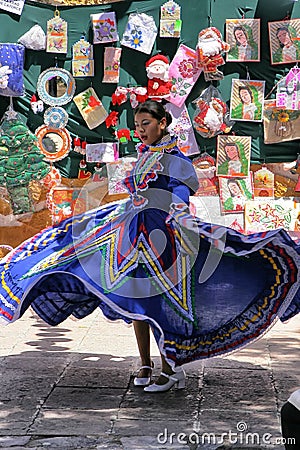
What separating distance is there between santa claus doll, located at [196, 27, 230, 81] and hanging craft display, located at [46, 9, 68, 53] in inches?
50.6

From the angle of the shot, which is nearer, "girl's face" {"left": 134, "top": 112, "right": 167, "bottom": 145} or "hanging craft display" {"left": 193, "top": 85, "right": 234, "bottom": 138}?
"girl's face" {"left": 134, "top": 112, "right": 167, "bottom": 145}

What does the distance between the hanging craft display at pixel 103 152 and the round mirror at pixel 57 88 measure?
1.71 feet

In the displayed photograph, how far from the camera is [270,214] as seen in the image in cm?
862

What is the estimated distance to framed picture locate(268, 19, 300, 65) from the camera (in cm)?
840

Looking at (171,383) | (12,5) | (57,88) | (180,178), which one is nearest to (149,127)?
(180,178)

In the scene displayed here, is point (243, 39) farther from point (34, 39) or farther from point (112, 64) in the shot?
point (34, 39)

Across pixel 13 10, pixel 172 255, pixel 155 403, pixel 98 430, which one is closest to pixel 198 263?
pixel 172 255

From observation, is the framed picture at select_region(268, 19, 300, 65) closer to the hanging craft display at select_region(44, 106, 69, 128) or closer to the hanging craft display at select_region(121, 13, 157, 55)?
the hanging craft display at select_region(121, 13, 157, 55)

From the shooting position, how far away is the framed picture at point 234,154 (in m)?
8.61

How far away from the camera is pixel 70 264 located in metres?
4.99

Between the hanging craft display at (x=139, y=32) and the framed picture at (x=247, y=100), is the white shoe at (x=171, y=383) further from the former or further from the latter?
the hanging craft display at (x=139, y=32)

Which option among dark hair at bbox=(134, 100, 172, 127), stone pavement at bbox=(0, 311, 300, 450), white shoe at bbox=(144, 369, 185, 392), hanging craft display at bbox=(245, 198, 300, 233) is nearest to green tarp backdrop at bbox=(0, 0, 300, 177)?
hanging craft display at bbox=(245, 198, 300, 233)

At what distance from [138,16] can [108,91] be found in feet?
2.54

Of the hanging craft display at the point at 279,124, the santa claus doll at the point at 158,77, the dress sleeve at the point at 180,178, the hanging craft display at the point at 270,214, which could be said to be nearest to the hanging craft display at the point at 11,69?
the santa claus doll at the point at 158,77
